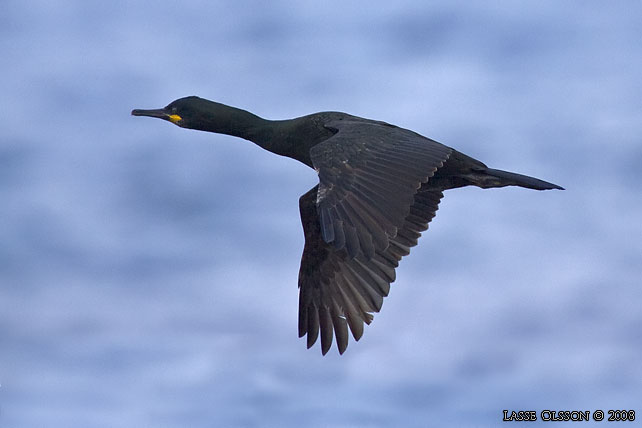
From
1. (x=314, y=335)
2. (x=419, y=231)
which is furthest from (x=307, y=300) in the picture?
(x=419, y=231)

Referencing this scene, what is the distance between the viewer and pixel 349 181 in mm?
6750

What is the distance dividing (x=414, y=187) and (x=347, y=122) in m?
1.29

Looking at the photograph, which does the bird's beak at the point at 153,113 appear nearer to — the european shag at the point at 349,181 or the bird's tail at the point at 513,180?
Result: the european shag at the point at 349,181

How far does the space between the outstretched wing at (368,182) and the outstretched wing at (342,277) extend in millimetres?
1012

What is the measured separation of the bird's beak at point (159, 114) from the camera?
29.3ft

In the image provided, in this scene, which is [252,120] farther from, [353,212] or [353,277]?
[353,212]

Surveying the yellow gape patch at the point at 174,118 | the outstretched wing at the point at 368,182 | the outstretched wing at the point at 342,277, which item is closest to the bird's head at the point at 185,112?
the yellow gape patch at the point at 174,118

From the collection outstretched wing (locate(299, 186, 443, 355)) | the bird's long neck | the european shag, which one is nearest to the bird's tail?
the european shag

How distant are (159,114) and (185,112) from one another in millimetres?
266

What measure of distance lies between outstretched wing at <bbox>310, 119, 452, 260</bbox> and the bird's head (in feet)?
5.92

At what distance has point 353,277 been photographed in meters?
8.52

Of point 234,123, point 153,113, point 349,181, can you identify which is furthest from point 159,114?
point 349,181

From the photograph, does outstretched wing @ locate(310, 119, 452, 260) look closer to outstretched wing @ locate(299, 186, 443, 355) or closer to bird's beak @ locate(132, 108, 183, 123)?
outstretched wing @ locate(299, 186, 443, 355)

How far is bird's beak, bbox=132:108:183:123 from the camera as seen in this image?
893 cm
